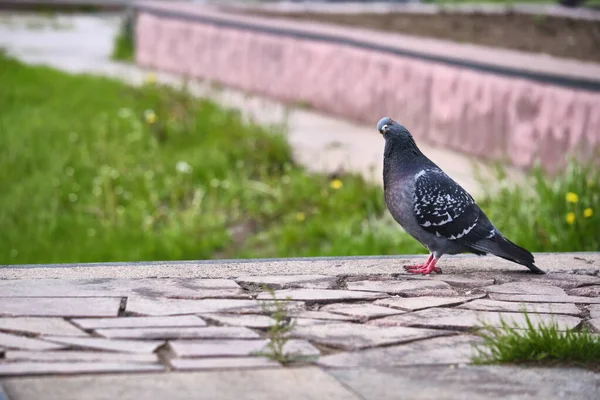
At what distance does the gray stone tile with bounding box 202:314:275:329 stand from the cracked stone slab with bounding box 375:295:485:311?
54 centimetres

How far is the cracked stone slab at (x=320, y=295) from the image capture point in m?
4.32

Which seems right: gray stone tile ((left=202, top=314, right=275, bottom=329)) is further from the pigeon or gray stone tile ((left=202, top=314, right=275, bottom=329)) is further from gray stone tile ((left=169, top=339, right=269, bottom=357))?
the pigeon

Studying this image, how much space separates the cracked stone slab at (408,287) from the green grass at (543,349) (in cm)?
76

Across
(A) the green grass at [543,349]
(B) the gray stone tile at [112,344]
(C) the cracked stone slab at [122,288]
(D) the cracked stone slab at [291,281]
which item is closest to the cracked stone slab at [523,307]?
(A) the green grass at [543,349]

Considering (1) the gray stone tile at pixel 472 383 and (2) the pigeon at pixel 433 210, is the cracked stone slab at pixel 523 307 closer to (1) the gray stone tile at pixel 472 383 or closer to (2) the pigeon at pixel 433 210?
(2) the pigeon at pixel 433 210

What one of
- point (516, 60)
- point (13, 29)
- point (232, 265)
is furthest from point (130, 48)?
point (232, 265)

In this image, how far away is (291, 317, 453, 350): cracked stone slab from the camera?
3.82 metres

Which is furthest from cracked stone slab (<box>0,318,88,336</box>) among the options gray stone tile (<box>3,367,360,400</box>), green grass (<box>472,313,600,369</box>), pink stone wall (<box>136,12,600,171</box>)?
pink stone wall (<box>136,12,600,171</box>)

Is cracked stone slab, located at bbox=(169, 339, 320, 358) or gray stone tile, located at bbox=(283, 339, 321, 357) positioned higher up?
gray stone tile, located at bbox=(283, 339, 321, 357)

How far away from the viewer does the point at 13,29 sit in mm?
17781

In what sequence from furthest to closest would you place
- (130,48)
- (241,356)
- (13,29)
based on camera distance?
(13,29) < (130,48) < (241,356)

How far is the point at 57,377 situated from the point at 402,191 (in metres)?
1.93

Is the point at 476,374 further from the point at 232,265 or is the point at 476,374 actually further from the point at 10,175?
the point at 10,175

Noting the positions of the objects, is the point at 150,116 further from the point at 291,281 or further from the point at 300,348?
the point at 300,348
